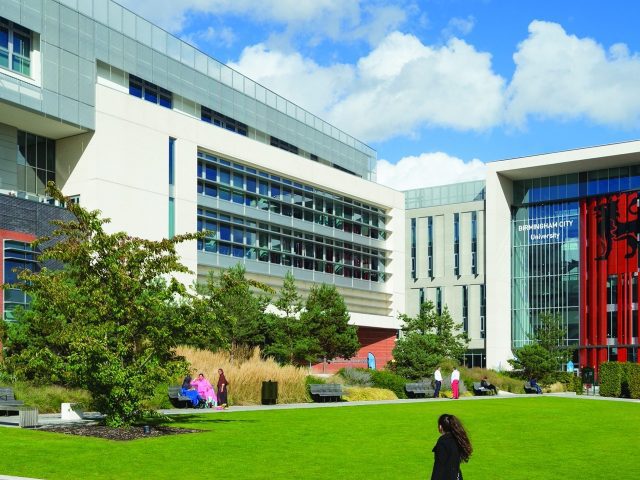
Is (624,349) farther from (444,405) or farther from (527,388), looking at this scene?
(444,405)

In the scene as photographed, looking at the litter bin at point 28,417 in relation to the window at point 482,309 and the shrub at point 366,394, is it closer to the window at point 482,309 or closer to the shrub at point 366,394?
the shrub at point 366,394

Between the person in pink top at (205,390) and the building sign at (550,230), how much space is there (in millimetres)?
52568

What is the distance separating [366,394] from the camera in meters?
38.8

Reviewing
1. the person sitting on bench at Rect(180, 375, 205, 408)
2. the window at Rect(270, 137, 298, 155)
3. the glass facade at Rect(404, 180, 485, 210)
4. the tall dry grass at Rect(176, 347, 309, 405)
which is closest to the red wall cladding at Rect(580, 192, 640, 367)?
the glass facade at Rect(404, 180, 485, 210)

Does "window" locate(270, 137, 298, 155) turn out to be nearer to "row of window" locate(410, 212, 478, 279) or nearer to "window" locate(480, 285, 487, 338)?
"row of window" locate(410, 212, 478, 279)

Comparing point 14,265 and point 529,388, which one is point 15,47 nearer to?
point 14,265

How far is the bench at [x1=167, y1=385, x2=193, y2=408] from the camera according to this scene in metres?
29.7

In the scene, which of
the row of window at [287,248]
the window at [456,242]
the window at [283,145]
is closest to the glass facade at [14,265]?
the row of window at [287,248]

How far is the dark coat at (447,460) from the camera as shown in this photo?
7809 mm

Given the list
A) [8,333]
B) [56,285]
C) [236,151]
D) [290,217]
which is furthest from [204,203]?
[56,285]

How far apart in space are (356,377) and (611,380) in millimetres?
13135

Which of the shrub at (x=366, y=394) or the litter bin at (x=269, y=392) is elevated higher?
the litter bin at (x=269, y=392)

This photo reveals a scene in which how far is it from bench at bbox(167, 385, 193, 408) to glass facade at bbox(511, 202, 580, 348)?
168ft

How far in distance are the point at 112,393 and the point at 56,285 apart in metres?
2.90
